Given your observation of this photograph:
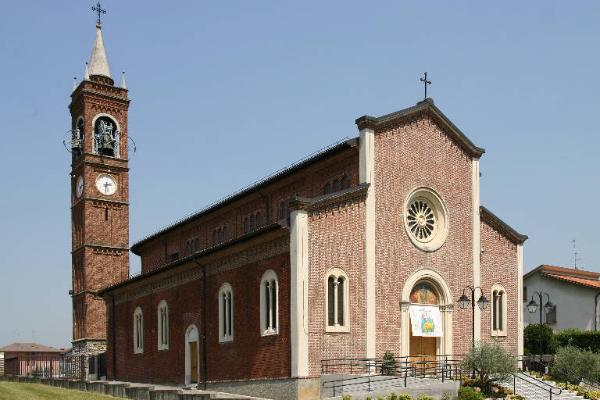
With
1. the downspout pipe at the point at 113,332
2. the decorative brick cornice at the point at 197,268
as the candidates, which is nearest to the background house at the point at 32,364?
the downspout pipe at the point at 113,332

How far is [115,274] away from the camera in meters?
57.1

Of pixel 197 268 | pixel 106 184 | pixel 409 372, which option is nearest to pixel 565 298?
pixel 409 372

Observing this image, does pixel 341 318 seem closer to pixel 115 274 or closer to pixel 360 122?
pixel 360 122

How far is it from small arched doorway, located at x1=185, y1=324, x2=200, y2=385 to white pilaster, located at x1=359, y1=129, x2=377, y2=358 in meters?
10.0

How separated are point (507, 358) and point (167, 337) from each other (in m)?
18.0

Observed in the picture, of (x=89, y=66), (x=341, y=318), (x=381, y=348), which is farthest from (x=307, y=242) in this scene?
(x=89, y=66)

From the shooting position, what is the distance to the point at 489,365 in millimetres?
29141

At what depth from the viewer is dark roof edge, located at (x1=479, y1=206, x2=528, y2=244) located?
118 ft

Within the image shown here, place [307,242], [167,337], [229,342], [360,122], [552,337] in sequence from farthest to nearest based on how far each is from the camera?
1. [552,337]
2. [167,337]
3. [229,342]
4. [360,122]
5. [307,242]

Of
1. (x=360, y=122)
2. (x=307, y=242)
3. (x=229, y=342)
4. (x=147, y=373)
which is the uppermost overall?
(x=360, y=122)

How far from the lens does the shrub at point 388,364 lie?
2995 cm

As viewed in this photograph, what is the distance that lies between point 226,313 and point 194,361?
4.62 metres

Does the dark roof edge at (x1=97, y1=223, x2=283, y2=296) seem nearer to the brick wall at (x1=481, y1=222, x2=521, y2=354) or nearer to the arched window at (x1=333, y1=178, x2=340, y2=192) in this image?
the arched window at (x1=333, y1=178, x2=340, y2=192)

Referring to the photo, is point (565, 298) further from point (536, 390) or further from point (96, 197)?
point (96, 197)
